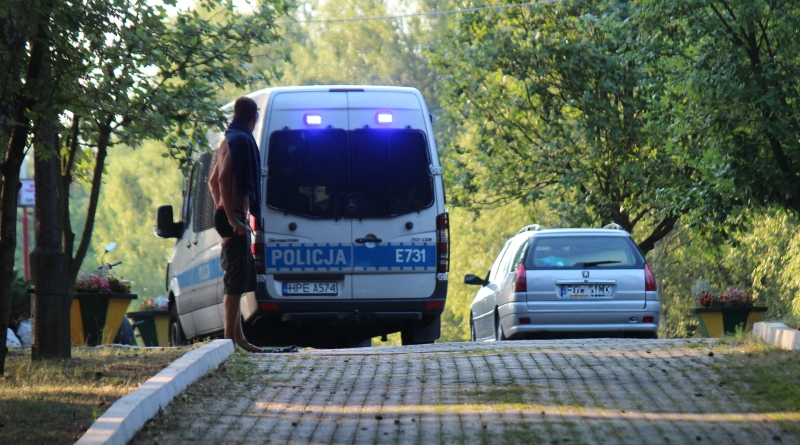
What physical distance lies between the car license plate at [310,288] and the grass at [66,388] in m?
1.57

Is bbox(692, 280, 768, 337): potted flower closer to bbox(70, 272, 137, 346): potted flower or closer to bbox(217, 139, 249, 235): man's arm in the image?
bbox(70, 272, 137, 346): potted flower

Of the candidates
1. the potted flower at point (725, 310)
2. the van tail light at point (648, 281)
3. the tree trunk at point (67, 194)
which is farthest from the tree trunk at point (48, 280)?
the potted flower at point (725, 310)

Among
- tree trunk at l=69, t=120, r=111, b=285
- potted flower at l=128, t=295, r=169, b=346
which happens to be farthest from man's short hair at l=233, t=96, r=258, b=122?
potted flower at l=128, t=295, r=169, b=346

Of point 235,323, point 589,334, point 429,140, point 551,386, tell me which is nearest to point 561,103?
point 589,334

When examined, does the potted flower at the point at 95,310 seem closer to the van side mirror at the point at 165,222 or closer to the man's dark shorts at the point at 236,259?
the van side mirror at the point at 165,222

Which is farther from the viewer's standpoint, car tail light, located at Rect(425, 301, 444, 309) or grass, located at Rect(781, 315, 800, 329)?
car tail light, located at Rect(425, 301, 444, 309)

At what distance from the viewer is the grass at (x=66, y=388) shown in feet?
20.1

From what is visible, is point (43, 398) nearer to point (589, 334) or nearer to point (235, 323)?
point (235, 323)

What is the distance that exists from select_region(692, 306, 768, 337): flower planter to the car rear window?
4882 mm

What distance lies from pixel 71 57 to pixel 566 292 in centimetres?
694

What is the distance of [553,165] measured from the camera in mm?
27047

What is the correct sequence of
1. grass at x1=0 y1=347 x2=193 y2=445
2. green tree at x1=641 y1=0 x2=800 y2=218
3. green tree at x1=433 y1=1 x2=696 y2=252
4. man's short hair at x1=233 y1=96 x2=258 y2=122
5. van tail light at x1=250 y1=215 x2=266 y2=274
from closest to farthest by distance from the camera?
grass at x1=0 y1=347 x2=193 y2=445 → man's short hair at x1=233 y1=96 x2=258 y2=122 → van tail light at x1=250 y1=215 x2=266 y2=274 → green tree at x1=641 y1=0 x2=800 y2=218 → green tree at x1=433 y1=1 x2=696 y2=252

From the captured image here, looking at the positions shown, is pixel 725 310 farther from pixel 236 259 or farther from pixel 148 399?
pixel 148 399

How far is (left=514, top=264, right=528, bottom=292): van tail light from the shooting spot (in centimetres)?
1419
